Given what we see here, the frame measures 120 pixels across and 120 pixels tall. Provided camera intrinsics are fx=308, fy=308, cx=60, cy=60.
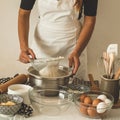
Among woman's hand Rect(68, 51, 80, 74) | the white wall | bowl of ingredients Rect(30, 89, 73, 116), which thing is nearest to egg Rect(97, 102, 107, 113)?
bowl of ingredients Rect(30, 89, 73, 116)

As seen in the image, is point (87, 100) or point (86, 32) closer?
point (87, 100)

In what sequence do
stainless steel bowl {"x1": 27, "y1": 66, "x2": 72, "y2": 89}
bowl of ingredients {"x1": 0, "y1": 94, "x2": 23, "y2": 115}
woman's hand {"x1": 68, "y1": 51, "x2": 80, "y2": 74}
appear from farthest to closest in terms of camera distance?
woman's hand {"x1": 68, "y1": 51, "x2": 80, "y2": 74} → stainless steel bowl {"x1": 27, "y1": 66, "x2": 72, "y2": 89} → bowl of ingredients {"x1": 0, "y1": 94, "x2": 23, "y2": 115}

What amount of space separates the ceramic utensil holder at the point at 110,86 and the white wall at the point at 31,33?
21.3 inches

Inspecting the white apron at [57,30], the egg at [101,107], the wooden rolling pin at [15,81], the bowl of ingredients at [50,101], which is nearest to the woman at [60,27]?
the white apron at [57,30]

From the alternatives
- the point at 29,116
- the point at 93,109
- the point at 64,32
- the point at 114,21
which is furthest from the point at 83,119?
the point at 114,21

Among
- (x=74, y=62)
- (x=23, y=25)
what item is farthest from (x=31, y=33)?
(x=74, y=62)

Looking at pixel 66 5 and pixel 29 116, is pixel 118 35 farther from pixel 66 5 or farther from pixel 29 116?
pixel 29 116

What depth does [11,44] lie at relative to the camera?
5.96 ft

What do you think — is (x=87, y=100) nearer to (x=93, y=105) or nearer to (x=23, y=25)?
(x=93, y=105)

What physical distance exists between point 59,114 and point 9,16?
861 mm

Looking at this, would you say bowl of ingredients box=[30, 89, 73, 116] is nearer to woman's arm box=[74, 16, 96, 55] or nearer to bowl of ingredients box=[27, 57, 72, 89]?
bowl of ingredients box=[27, 57, 72, 89]

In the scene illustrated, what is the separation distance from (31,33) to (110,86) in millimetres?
769

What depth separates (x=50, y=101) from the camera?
1.12 m

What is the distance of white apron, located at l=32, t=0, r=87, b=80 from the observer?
4.82 feet
